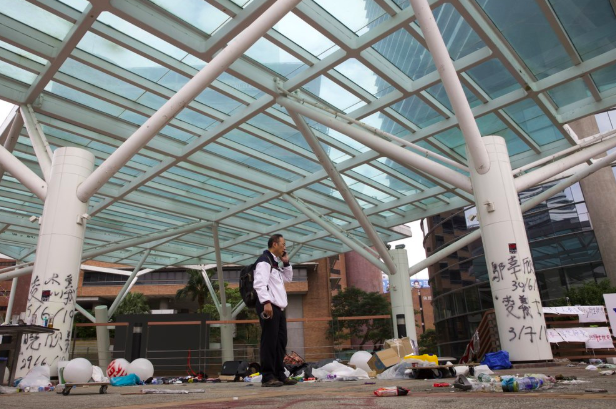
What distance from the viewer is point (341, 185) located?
14.8 m

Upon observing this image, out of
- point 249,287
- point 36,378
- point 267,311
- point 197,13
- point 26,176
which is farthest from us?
point 197,13

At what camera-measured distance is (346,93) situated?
13.9 m

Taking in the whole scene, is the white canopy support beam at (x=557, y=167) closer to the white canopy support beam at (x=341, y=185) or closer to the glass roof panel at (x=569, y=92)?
the glass roof panel at (x=569, y=92)

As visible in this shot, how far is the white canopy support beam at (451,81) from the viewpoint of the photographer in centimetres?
836

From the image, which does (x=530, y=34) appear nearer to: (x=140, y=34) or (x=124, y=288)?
(x=140, y=34)

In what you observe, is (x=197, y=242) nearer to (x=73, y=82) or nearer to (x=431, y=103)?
(x=73, y=82)

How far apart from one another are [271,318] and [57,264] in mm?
5984

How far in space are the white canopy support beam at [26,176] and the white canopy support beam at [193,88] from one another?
0.95 m

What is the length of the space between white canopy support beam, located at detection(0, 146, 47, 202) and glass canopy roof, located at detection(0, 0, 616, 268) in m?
2.63

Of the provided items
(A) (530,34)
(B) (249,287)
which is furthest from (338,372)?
(A) (530,34)

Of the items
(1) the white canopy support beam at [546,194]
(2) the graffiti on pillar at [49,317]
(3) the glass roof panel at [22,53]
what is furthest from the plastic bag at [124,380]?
(1) the white canopy support beam at [546,194]

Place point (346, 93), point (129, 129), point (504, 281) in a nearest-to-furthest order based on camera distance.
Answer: point (504, 281), point (346, 93), point (129, 129)

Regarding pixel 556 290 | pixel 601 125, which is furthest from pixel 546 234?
pixel 601 125

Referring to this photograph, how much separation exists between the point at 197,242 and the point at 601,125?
76.8ft
